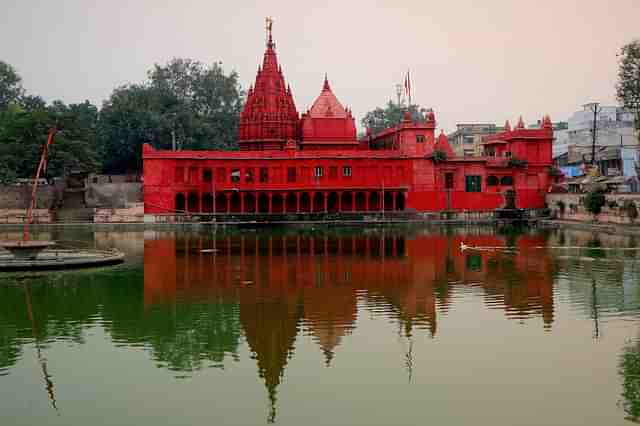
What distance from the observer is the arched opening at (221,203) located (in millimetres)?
57344

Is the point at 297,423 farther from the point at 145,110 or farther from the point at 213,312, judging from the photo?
the point at 145,110

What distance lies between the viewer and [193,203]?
5688 centimetres

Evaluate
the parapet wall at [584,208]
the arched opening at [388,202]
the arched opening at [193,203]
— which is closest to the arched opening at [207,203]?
the arched opening at [193,203]

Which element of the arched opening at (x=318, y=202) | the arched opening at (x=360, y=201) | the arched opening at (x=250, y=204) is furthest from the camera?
the arched opening at (x=360, y=201)

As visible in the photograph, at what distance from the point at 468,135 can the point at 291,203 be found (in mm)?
43133

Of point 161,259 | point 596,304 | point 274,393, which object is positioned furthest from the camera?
point 161,259

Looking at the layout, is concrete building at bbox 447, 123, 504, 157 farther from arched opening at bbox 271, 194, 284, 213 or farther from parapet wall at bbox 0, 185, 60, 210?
parapet wall at bbox 0, 185, 60, 210

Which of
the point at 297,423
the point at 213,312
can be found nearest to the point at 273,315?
the point at 213,312

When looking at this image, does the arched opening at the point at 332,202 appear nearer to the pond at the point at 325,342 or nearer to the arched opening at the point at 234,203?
the arched opening at the point at 234,203

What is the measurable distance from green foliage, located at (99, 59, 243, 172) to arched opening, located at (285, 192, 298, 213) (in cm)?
1275

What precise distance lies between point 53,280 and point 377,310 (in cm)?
1148

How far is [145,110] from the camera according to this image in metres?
66.9

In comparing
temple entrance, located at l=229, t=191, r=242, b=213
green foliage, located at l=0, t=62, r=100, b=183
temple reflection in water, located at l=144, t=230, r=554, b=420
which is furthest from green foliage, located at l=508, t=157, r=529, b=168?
green foliage, located at l=0, t=62, r=100, b=183

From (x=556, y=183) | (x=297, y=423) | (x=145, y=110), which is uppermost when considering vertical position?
(x=145, y=110)
